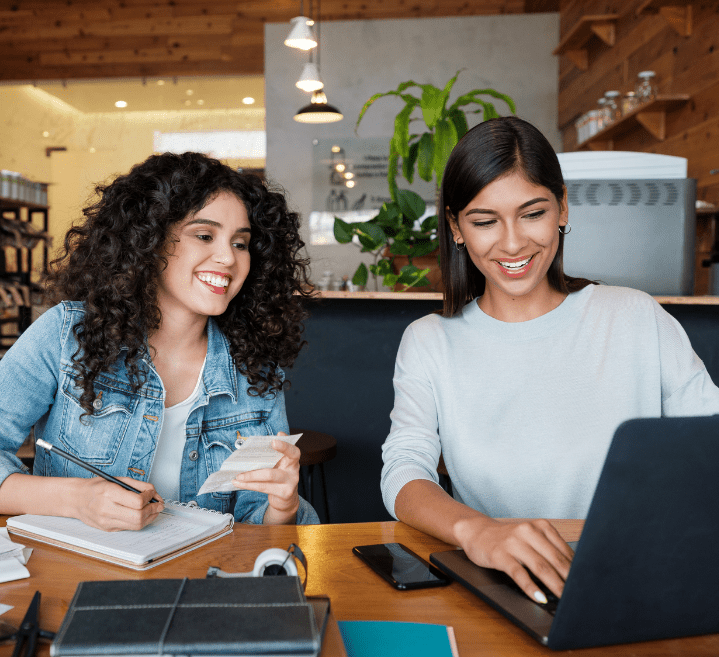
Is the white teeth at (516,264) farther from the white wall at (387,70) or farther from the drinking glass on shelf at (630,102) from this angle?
the white wall at (387,70)

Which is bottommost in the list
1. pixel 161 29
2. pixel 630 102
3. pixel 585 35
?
pixel 630 102

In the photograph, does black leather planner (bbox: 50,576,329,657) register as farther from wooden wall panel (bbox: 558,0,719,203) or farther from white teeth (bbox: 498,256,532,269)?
wooden wall panel (bbox: 558,0,719,203)

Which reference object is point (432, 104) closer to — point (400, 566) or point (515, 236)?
point (515, 236)

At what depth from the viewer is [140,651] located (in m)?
0.52

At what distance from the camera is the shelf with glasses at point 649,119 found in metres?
3.29

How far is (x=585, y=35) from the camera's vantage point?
4.41 metres

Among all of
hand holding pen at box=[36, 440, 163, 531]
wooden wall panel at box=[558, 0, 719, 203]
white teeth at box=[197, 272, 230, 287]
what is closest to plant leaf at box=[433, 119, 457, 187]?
white teeth at box=[197, 272, 230, 287]

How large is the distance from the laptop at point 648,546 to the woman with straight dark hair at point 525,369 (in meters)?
0.52

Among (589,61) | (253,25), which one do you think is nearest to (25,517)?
(589,61)

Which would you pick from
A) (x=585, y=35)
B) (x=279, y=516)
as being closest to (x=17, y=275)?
(x=585, y=35)

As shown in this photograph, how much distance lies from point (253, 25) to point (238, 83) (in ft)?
3.79

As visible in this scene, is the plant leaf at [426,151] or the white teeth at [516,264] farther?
the plant leaf at [426,151]

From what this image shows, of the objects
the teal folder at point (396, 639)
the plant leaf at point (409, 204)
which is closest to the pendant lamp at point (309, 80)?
the plant leaf at point (409, 204)

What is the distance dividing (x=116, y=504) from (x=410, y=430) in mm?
517
